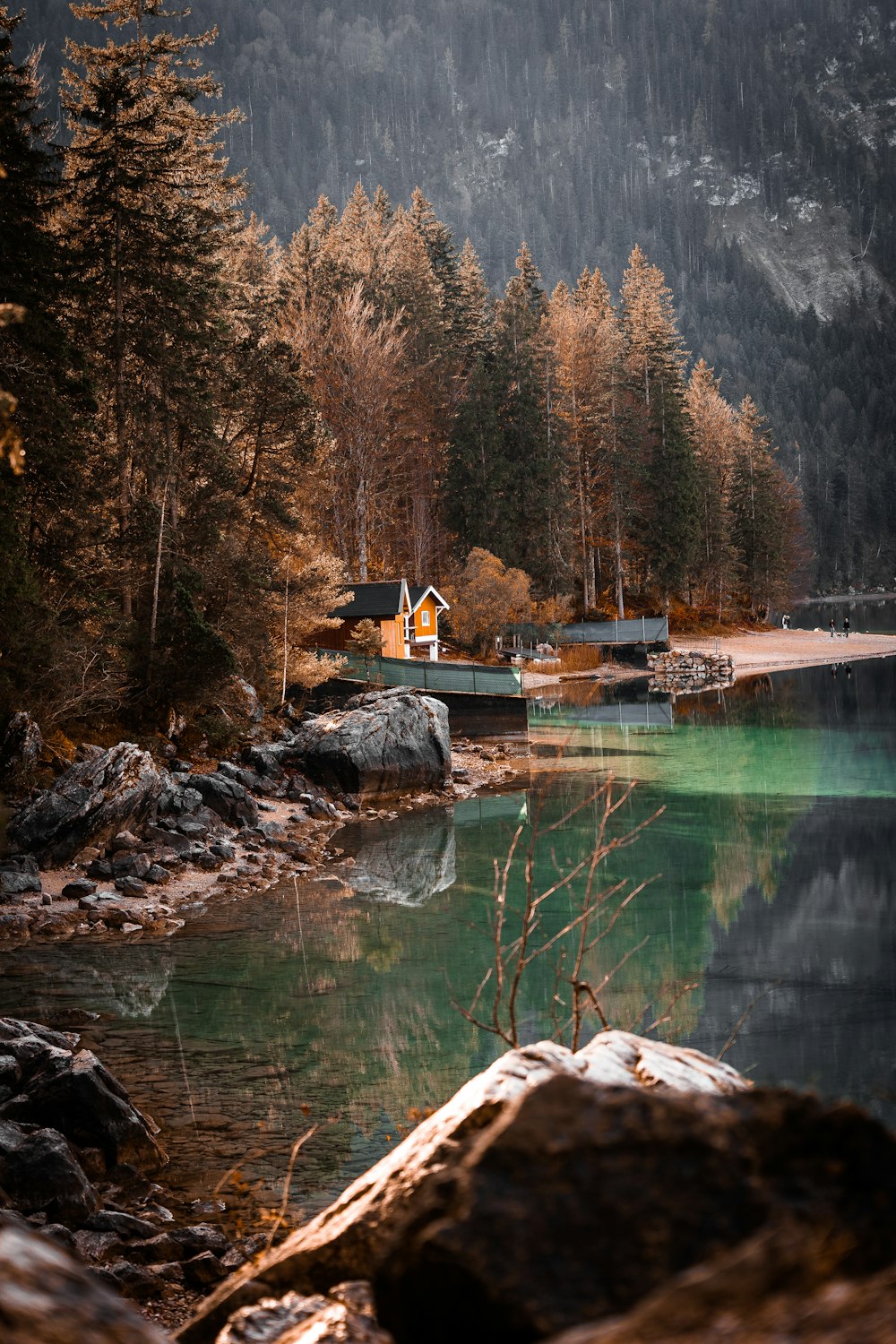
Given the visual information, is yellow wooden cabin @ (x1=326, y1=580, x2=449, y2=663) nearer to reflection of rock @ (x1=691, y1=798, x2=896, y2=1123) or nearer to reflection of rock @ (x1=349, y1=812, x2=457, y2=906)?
reflection of rock @ (x1=349, y1=812, x2=457, y2=906)

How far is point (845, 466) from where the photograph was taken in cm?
18250

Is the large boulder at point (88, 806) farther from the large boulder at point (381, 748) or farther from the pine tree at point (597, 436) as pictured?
the pine tree at point (597, 436)

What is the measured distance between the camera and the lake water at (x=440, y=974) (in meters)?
9.24

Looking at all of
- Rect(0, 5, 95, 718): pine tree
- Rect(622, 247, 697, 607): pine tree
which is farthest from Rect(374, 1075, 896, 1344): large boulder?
Rect(622, 247, 697, 607): pine tree

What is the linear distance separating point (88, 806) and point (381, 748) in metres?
9.05

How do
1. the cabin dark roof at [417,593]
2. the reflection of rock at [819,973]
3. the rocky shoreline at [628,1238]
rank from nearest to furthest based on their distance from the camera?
the rocky shoreline at [628,1238] → the reflection of rock at [819,973] → the cabin dark roof at [417,593]

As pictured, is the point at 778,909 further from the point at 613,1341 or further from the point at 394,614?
the point at 394,614

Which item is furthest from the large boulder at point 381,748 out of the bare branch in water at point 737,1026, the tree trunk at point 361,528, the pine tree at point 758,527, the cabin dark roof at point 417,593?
the pine tree at point 758,527

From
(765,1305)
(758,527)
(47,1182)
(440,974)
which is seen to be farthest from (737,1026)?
(758,527)

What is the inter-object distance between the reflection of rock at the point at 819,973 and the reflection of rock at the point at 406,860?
5.04m

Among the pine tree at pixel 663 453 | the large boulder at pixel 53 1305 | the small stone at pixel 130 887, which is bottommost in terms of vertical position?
the small stone at pixel 130 887

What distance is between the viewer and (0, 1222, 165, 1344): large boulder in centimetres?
158

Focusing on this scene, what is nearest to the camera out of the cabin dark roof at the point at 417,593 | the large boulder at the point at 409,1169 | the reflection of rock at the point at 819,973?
the large boulder at the point at 409,1169

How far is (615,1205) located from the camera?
1.84m
